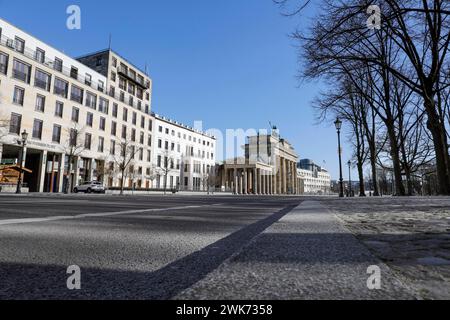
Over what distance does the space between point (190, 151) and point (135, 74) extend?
2624cm

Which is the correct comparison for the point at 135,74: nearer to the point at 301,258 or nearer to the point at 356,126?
the point at 356,126

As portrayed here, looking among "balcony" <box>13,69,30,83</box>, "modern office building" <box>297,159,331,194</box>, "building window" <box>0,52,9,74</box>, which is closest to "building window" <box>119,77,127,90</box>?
"balcony" <box>13,69,30,83</box>

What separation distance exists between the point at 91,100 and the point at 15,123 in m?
12.0

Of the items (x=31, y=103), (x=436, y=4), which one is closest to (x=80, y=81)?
(x=31, y=103)

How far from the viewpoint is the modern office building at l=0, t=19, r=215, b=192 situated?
3050 centimetres

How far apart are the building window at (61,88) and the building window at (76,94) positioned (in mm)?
935

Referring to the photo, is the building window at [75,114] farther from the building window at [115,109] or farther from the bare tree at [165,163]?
the bare tree at [165,163]

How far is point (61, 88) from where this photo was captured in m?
36.3

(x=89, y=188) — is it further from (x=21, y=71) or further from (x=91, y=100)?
(x=21, y=71)

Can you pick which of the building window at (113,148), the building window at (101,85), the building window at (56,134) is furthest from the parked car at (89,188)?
the building window at (101,85)

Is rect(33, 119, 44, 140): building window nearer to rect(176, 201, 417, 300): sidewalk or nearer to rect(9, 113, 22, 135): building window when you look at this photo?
rect(9, 113, 22, 135): building window

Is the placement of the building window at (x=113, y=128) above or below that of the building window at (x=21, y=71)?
below

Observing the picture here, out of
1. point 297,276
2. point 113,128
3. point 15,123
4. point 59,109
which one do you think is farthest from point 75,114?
point 297,276

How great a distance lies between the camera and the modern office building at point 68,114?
30.5 meters
